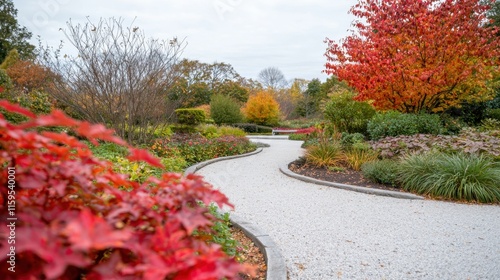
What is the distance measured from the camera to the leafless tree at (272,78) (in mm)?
49281

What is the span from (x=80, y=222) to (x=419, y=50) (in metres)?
10.8

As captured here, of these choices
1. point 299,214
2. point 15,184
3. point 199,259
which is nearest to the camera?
point 199,259

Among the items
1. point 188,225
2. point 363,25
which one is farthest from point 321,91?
point 188,225

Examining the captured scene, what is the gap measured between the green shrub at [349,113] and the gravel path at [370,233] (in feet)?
23.3

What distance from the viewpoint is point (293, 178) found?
7336mm

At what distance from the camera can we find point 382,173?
6301 millimetres

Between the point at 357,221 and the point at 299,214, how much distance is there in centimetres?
82

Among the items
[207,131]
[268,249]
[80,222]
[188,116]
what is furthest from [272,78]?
[80,222]

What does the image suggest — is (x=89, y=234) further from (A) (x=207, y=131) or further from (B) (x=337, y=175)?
(A) (x=207, y=131)

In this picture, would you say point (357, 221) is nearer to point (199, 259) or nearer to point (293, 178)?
point (293, 178)

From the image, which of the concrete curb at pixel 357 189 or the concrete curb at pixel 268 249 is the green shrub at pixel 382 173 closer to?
the concrete curb at pixel 357 189

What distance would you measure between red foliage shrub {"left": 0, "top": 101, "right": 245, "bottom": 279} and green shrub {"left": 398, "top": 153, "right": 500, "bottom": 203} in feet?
17.9

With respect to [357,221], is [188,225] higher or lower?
higher

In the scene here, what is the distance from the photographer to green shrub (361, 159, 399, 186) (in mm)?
6227
